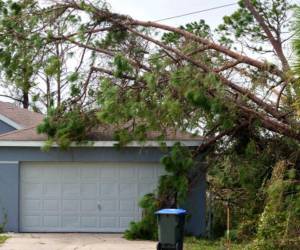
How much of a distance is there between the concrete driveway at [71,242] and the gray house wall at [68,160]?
1315 millimetres

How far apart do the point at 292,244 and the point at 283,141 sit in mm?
5394

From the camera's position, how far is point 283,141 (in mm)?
19609

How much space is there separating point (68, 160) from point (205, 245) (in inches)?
215

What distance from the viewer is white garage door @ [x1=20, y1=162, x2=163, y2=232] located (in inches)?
844

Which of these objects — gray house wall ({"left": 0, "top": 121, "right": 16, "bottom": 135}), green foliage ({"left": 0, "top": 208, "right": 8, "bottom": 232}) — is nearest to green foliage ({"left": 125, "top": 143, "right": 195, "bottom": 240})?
green foliage ({"left": 0, "top": 208, "right": 8, "bottom": 232})

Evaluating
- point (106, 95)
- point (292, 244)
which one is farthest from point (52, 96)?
point (292, 244)

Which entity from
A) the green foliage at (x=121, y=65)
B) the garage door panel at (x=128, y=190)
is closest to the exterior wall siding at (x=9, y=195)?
the garage door panel at (x=128, y=190)

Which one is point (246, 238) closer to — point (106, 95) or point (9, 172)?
point (106, 95)

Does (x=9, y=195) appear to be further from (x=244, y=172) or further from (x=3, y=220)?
(x=244, y=172)

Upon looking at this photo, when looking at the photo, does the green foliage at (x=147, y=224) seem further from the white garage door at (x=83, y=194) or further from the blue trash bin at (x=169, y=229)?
the blue trash bin at (x=169, y=229)

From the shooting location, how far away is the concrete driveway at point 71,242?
1769 centimetres

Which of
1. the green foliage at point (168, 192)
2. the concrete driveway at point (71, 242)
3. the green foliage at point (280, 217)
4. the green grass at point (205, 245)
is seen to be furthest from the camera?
the green foliage at point (168, 192)

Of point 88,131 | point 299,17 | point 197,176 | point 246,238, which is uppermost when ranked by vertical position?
point 299,17

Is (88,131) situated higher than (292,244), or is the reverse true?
(88,131)
